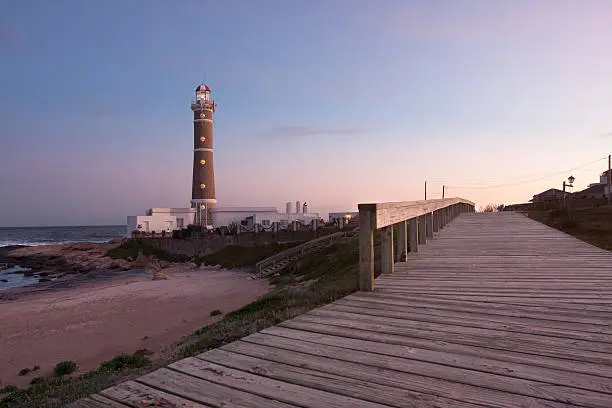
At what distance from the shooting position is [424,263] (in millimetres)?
7133

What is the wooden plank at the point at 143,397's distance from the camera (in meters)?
2.04

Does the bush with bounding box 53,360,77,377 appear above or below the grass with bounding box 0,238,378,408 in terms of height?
below

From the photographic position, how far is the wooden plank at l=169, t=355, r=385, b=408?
6.66ft

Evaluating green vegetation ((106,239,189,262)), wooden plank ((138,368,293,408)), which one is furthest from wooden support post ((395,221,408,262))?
green vegetation ((106,239,189,262))

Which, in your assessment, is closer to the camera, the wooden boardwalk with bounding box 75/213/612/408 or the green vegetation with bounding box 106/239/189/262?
the wooden boardwalk with bounding box 75/213/612/408

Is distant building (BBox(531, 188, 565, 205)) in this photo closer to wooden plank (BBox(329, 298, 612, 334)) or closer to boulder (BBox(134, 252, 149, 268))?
boulder (BBox(134, 252, 149, 268))

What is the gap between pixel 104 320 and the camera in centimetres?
1309

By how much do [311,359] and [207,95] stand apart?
51773 mm

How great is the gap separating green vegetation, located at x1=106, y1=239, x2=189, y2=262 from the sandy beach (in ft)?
49.3

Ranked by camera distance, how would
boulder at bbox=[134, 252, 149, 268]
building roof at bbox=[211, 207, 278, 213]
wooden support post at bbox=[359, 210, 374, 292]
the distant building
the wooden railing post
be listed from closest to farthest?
wooden support post at bbox=[359, 210, 374, 292], the wooden railing post, boulder at bbox=[134, 252, 149, 268], the distant building, building roof at bbox=[211, 207, 278, 213]

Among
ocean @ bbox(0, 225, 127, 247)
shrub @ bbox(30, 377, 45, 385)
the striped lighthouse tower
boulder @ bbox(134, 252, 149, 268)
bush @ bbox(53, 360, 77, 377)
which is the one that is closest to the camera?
shrub @ bbox(30, 377, 45, 385)

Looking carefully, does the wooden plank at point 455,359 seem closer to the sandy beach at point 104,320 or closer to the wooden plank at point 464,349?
the wooden plank at point 464,349

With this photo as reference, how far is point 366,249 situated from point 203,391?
2.92m

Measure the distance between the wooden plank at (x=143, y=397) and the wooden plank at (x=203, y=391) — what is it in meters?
0.04
